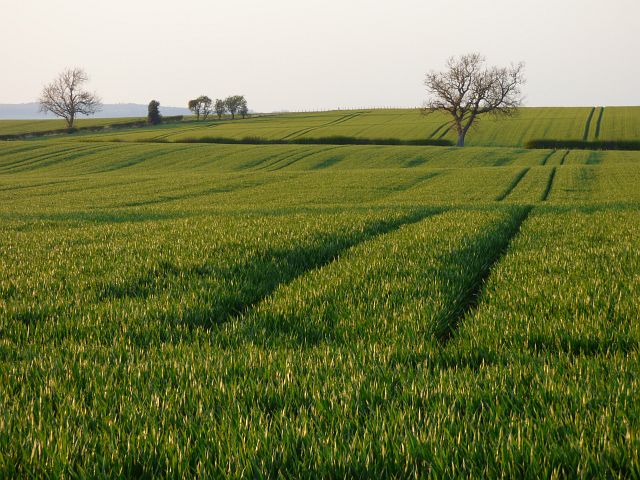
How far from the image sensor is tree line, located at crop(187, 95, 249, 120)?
155 metres

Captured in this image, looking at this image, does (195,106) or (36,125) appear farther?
(195,106)

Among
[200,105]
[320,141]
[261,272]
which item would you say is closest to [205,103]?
[200,105]

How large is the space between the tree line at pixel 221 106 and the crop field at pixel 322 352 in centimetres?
14798

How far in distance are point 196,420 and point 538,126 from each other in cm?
10240

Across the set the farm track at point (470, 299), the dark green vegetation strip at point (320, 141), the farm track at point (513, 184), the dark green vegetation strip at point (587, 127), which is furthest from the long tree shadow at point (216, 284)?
the dark green vegetation strip at point (587, 127)

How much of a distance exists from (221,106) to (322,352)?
160 m

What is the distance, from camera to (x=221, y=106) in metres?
156

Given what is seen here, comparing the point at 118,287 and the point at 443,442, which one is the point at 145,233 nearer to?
the point at 118,287

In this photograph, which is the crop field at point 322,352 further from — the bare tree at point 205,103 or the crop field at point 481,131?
the bare tree at point 205,103

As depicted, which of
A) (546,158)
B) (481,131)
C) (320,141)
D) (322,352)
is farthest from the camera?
(481,131)

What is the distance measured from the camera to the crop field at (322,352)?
310cm

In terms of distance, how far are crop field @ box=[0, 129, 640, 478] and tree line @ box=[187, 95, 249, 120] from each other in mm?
147984

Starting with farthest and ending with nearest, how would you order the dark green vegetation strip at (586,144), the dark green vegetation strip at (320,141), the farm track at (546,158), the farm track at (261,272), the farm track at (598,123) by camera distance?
1. the dark green vegetation strip at (320,141)
2. the farm track at (598,123)
3. the dark green vegetation strip at (586,144)
4. the farm track at (546,158)
5. the farm track at (261,272)

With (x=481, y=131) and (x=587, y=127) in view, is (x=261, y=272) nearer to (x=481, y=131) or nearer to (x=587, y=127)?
(x=481, y=131)
